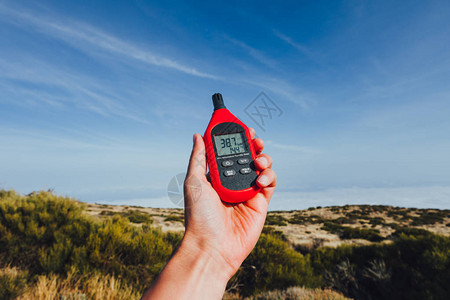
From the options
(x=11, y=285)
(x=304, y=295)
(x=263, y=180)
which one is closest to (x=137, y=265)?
(x=11, y=285)

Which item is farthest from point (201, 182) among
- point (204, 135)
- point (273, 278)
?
point (273, 278)

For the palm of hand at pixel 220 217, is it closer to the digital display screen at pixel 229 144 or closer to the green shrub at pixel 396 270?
the digital display screen at pixel 229 144

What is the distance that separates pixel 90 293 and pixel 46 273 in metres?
1.59

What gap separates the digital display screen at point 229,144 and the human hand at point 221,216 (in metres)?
0.22

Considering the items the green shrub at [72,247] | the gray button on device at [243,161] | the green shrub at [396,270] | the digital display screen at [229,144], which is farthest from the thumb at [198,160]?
the green shrub at [396,270]

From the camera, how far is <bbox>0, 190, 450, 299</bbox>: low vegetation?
191 inches

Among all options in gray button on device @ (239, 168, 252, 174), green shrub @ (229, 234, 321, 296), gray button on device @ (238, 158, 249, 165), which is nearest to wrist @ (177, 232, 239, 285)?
gray button on device @ (239, 168, 252, 174)

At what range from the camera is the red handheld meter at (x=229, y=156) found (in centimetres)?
253

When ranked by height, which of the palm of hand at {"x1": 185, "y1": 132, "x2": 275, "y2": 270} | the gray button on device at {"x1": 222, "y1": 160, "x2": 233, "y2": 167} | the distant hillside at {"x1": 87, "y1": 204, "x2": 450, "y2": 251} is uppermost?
the gray button on device at {"x1": 222, "y1": 160, "x2": 233, "y2": 167}

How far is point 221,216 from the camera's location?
2361 mm

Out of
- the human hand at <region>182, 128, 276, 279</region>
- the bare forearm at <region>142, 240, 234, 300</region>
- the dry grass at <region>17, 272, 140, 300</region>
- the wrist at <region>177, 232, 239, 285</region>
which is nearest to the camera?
the bare forearm at <region>142, 240, 234, 300</region>

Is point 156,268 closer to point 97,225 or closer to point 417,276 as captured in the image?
point 97,225

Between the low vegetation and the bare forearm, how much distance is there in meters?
3.40

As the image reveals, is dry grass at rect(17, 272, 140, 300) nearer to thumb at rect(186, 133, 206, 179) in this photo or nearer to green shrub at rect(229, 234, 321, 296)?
green shrub at rect(229, 234, 321, 296)
